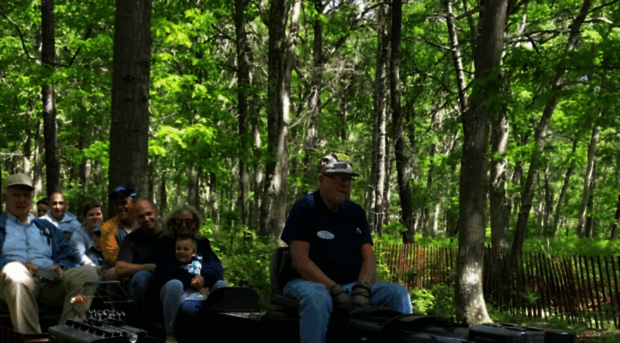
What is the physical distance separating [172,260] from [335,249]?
1.71 meters

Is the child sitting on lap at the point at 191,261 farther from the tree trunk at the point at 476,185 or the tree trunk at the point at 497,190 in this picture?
the tree trunk at the point at 497,190

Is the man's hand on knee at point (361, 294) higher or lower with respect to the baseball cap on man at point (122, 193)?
lower

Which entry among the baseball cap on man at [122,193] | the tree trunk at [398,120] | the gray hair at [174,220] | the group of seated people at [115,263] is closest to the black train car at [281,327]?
the group of seated people at [115,263]

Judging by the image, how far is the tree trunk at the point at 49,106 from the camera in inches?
695

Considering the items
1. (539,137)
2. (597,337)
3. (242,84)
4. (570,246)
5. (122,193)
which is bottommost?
(597,337)

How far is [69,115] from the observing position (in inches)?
1027

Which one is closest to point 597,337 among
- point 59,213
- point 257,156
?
point 257,156

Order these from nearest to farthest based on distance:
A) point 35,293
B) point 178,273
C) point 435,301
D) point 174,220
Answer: point 178,273
point 174,220
point 35,293
point 435,301

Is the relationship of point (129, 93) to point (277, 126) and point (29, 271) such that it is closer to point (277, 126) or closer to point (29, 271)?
point (29, 271)

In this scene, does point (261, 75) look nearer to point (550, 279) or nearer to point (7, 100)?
point (7, 100)

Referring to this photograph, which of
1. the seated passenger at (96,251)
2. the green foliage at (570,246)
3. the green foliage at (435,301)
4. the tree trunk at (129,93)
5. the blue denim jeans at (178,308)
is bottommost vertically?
the green foliage at (435,301)

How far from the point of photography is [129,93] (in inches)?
333

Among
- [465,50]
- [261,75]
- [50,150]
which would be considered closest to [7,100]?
[50,150]

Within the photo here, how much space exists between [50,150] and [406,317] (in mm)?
16660
